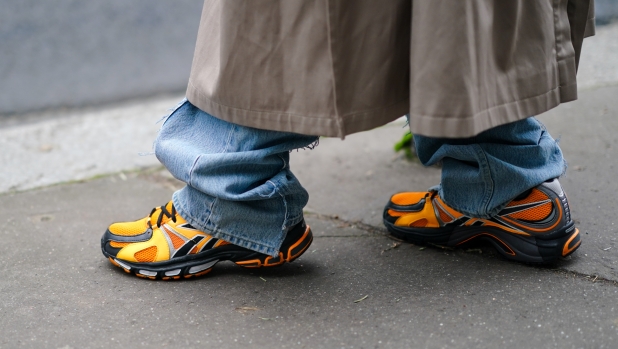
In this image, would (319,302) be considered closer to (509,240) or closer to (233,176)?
(233,176)

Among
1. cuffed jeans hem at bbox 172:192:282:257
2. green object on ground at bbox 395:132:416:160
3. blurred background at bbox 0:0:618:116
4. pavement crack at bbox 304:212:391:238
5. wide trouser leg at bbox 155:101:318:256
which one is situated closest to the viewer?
wide trouser leg at bbox 155:101:318:256

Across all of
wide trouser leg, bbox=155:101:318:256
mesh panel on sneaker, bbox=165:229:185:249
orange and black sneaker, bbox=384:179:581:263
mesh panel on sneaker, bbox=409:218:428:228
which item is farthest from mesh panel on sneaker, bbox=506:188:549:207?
mesh panel on sneaker, bbox=165:229:185:249

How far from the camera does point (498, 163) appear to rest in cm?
148

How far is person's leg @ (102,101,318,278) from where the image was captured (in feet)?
4.64

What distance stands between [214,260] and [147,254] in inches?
6.7

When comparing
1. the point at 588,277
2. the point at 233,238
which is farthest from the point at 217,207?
the point at 588,277

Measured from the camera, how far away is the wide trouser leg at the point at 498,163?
4.89 feet

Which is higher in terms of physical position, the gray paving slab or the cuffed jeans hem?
the cuffed jeans hem

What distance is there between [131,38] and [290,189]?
7.76 feet

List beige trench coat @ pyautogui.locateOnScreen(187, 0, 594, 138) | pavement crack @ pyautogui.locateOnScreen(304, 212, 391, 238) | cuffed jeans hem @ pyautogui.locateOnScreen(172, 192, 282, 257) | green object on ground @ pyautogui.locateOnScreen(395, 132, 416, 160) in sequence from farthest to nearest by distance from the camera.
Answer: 1. green object on ground @ pyautogui.locateOnScreen(395, 132, 416, 160)
2. pavement crack @ pyautogui.locateOnScreen(304, 212, 391, 238)
3. cuffed jeans hem @ pyautogui.locateOnScreen(172, 192, 282, 257)
4. beige trench coat @ pyautogui.locateOnScreen(187, 0, 594, 138)

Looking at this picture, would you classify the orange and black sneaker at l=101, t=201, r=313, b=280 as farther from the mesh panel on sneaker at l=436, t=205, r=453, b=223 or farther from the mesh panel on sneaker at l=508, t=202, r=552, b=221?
the mesh panel on sneaker at l=508, t=202, r=552, b=221

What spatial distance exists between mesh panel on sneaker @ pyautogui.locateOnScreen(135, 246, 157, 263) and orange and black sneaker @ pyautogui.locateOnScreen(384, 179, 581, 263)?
2.29 ft

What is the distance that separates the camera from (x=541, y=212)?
1.52 metres

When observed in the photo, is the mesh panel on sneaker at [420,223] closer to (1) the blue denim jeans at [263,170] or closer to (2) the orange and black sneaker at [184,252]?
(1) the blue denim jeans at [263,170]
